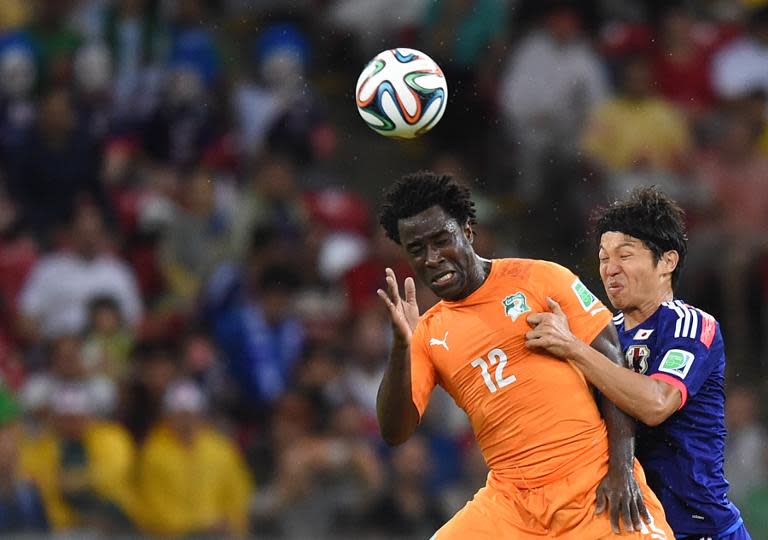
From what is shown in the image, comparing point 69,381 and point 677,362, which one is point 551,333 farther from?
point 69,381

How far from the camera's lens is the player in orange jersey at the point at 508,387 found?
5730 millimetres

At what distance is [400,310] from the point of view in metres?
5.77

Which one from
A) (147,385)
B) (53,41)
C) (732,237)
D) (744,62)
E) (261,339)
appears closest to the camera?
(147,385)

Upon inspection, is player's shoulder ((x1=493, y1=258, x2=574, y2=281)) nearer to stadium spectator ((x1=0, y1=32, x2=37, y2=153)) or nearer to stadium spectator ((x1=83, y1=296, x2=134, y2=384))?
stadium spectator ((x1=83, y1=296, x2=134, y2=384))

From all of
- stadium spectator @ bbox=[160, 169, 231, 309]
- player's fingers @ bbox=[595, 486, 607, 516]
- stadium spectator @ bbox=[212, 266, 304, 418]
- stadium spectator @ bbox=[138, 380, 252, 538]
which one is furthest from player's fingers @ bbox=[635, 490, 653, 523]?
stadium spectator @ bbox=[160, 169, 231, 309]

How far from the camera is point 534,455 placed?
19.2 ft

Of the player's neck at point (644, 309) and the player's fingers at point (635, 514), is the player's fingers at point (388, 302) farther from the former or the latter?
the player's fingers at point (635, 514)

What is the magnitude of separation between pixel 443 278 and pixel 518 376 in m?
0.50

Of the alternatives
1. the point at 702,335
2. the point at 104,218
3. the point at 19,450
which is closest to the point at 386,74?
the point at 702,335

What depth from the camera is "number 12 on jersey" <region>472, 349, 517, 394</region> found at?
232 inches

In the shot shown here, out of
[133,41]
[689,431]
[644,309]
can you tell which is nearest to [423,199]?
[644,309]

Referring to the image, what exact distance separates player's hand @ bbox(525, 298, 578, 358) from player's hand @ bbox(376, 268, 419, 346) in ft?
1.61

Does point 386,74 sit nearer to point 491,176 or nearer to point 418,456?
point 418,456

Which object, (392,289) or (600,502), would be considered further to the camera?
(392,289)
